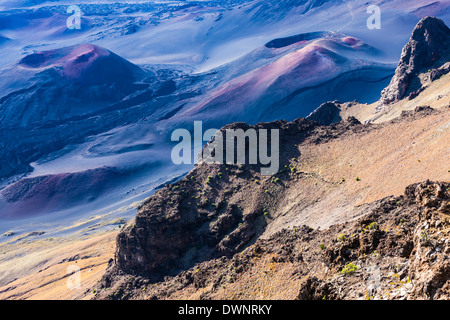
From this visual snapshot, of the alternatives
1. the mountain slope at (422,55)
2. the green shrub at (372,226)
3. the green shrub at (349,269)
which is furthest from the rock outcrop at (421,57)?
the green shrub at (349,269)

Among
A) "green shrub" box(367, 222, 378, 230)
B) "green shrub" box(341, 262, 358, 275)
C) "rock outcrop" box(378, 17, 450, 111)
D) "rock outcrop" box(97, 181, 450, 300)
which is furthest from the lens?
"rock outcrop" box(378, 17, 450, 111)

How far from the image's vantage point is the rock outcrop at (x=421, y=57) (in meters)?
42.4

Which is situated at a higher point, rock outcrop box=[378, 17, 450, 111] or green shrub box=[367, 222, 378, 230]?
rock outcrop box=[378, 17, 450, 111]

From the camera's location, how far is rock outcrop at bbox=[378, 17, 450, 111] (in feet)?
139

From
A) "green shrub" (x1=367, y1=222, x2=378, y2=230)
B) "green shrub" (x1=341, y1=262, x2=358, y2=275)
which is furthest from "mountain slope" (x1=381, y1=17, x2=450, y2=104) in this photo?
"green shrub" (x1=341, y1=262, x2=358, y2=275)

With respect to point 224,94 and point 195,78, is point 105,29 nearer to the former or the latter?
point 195,78

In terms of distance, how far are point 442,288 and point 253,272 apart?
10086mm

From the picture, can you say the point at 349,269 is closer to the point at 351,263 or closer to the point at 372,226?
the point at 351,263

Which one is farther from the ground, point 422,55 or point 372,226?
point 422,55

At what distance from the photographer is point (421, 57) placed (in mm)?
43594

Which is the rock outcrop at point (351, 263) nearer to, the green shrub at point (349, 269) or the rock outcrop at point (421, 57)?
the green shrub at point (349, 269)

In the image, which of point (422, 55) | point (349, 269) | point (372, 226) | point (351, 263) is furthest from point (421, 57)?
point (349, 269)

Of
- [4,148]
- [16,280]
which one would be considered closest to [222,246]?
[16,280]

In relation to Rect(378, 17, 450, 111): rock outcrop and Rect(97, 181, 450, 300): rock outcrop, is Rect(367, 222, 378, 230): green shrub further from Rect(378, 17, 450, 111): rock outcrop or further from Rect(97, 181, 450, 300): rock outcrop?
Rect(378, 17, 450, 111): rock outcrop
